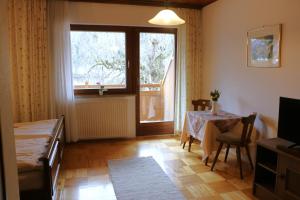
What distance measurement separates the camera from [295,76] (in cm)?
281

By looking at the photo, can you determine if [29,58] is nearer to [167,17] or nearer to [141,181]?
[167,17]

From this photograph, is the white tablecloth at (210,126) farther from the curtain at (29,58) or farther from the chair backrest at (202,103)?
the curtain at (29,58)

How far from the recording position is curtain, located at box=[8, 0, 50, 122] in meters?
3.94

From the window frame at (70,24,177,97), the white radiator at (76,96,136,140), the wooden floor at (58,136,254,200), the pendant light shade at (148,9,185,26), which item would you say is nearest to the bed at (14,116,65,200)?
the wooden floor at (58,136,254,200)

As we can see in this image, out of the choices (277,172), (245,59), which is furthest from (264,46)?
(277,172)

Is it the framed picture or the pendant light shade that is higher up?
the pendant light shade

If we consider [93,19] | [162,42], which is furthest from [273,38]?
[93,19]

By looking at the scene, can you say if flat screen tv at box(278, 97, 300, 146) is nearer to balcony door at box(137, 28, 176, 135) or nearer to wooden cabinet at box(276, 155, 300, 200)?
Result: wooden cabinet at box(276, 155, 300, 200)

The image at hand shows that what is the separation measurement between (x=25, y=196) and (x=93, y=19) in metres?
3.21

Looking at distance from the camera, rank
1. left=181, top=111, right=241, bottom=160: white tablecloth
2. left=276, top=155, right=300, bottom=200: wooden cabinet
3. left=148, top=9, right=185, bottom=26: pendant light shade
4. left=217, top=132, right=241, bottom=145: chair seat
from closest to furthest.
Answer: left=276, top=155, right=300, bottom=200: wooden cabinet, left=148, top=9, right=185, bottom=26: pendant light shade, left=217, top=132, right=241, bottom=145: chair seat, left=181, top=111, right=241, bottom=160: white tablecloth

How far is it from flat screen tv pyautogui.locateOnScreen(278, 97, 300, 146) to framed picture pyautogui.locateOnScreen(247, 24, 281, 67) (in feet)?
2.18

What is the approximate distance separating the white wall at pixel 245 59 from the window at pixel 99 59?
161 cm

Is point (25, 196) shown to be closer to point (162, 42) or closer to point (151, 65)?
point (151, 65)

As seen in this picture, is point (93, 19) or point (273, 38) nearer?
point (273, 38)
